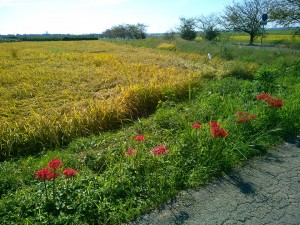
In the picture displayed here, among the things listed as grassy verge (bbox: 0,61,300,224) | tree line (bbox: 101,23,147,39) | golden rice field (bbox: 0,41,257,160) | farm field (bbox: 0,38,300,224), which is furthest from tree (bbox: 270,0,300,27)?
tree line (bbox: 101,23,147,39)

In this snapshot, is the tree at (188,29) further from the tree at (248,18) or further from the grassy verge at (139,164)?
the grassy verge at (139,164)

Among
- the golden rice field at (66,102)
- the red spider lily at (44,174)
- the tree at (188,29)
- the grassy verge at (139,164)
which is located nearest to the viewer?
the red spider lily at (44,174)

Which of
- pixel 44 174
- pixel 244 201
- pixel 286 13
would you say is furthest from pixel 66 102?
pixel 286 13

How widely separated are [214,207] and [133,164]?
1.29 m

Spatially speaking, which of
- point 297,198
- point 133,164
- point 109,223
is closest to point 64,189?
point 109,223

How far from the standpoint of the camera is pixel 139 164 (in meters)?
3.73

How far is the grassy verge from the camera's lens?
290 cm

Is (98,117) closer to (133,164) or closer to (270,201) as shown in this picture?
(133,164)

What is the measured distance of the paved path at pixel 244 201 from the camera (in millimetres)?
2836

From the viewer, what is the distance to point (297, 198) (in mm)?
3203

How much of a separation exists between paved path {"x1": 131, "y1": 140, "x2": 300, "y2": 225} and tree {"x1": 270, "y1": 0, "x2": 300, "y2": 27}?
23045 millimetres

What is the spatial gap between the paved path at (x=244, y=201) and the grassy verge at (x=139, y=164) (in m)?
0.19

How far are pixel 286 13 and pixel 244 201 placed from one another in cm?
2454

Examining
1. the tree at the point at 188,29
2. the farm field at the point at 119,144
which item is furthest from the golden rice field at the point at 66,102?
the tree at the point at 188,29
